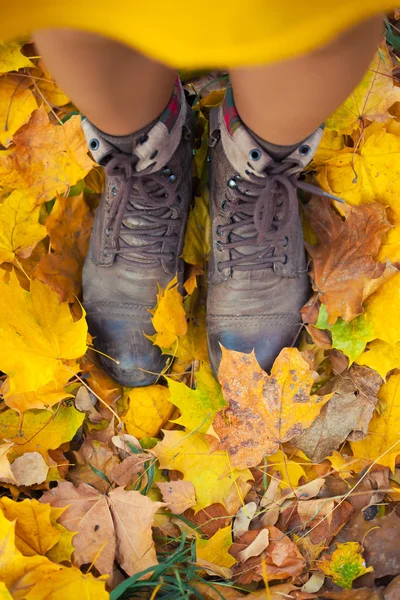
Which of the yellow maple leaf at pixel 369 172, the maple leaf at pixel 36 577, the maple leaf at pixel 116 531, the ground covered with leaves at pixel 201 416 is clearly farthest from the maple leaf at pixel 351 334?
the maple leaf at pixel 36 577

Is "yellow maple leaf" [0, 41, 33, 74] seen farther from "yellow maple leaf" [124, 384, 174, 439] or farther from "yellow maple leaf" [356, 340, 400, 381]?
"yellow maple leaf" [356, 340, 400, 381]

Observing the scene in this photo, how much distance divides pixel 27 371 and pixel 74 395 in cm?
18

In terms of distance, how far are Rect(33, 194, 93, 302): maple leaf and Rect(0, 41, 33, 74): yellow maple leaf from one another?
34 centimetres

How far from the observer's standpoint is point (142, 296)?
1085 millimetres

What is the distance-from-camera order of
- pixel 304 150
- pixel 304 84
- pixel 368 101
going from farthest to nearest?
pixel 368 101, pixel 304 150, pixel 304 84

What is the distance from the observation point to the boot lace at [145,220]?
1.00m

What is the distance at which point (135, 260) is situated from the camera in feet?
3.54

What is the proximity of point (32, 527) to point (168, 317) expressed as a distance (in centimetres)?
46

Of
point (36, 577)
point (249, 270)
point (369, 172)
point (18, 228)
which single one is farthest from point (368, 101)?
point (36, 577)

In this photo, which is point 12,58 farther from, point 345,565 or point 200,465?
point 345,565

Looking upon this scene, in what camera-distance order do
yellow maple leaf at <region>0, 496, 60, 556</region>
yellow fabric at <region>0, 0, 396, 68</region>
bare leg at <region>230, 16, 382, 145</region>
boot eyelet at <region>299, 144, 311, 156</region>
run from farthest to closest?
yellow maple leaf at <region>0, 496, 60, 556</region> < boot eyelet at <region>299, 144, 311, 156</region> < bare leg at <region>230, 16, 382, 145</region> < yellow fabric at <region>0, 0, 396, 68</region>

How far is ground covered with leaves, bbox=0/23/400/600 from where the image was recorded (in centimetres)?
95

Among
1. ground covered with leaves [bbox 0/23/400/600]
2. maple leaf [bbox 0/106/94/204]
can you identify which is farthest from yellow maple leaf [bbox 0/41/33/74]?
maple leaf [bbox 0/106/94/204]

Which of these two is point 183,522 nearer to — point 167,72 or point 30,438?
point 30,438
